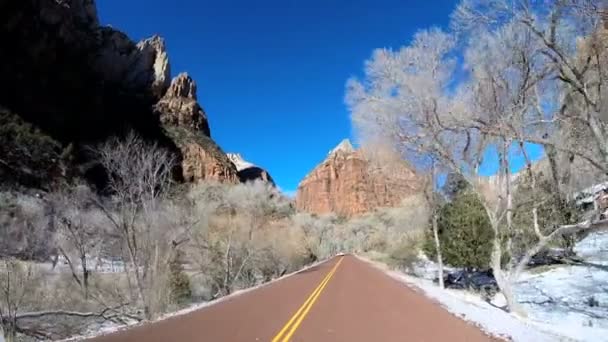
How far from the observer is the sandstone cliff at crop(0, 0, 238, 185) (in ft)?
174

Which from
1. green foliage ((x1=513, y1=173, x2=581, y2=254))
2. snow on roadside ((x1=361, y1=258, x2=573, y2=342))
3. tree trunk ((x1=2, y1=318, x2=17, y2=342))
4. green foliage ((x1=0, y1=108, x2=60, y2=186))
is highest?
green foliage ((x1=0, y1=108, x2=60, y2=186))

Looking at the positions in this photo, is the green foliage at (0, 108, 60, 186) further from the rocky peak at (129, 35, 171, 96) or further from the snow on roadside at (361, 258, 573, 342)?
the snow on roadside at (361, 258, 573, 342)

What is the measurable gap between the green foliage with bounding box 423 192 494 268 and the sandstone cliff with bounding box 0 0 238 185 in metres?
37.5

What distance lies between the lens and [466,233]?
91.6 ft

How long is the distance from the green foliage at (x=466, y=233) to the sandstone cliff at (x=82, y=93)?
1476 inches

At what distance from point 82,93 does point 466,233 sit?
196 feet

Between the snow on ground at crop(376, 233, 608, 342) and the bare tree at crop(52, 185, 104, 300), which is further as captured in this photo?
the bare tree at crop(52, 185, 104, 300)

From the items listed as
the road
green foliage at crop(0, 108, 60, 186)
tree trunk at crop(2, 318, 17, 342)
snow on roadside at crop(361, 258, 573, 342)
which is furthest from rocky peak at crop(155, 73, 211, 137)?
snow on roadside at crop(361, 258, 573, 342)

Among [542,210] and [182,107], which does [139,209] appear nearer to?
[542,210]

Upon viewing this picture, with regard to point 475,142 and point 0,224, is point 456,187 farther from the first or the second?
point 0,224

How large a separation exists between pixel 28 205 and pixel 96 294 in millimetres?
15493

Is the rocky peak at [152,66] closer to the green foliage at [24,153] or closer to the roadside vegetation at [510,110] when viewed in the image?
the green foliage at [24,153]

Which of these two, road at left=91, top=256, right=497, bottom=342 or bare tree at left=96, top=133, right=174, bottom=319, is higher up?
bare tree at left=96, top=133, right=174, bottom=319

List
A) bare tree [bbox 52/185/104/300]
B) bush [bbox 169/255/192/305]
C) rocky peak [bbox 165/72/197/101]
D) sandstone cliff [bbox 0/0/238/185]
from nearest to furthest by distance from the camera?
bush [bbox 169/255/192/305] < bare tree [bbox 52/185/104/300] < sandstone cliff [bbox 0/0/238/185] < rocky peak [bbox 165/72/197/101]
